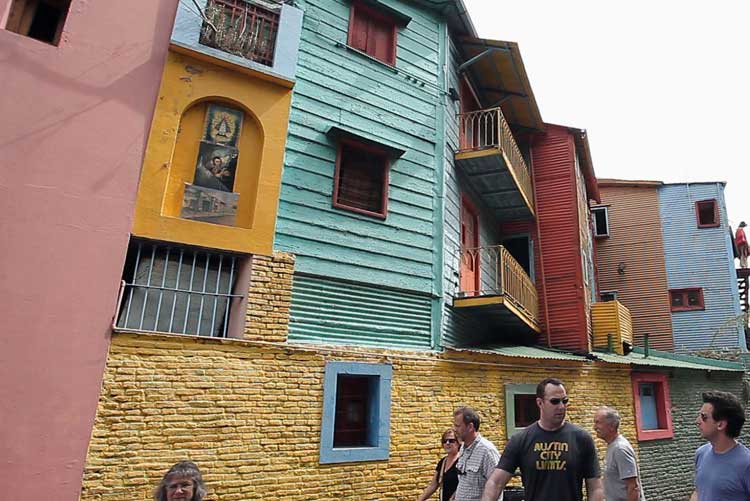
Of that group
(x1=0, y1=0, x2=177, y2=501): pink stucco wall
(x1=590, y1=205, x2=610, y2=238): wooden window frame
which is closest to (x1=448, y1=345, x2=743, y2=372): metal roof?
(x1=0, y1=0, x2=177, y2=501): pink stucco wall

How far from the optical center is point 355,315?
727cm

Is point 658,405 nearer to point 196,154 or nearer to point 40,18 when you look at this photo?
point 196,154

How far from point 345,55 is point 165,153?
11.9 feet

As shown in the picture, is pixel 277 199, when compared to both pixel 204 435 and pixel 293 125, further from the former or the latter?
pixel 204 435

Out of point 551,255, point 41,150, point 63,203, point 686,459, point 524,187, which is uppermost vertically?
point 524,187

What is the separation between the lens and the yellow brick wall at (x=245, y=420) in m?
5.29

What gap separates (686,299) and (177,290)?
18.8 m

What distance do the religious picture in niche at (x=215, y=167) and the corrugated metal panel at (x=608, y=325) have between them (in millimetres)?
9979

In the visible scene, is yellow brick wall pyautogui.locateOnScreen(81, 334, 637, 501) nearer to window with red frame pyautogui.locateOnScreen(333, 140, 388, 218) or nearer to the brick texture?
window with red frame pyautogui.locateOnScreen(333, 140, 388, 218)

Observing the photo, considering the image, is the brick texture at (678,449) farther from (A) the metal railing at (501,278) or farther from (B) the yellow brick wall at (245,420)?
(B) the yellow brick wall at (245,420)

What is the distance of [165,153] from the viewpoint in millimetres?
6344

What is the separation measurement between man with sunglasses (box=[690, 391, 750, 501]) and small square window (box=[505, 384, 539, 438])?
480cm

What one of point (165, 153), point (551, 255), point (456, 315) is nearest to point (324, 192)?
point (165, 153)

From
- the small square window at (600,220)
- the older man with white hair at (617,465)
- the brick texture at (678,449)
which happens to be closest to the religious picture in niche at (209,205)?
the older man with white hair at (617,465)
